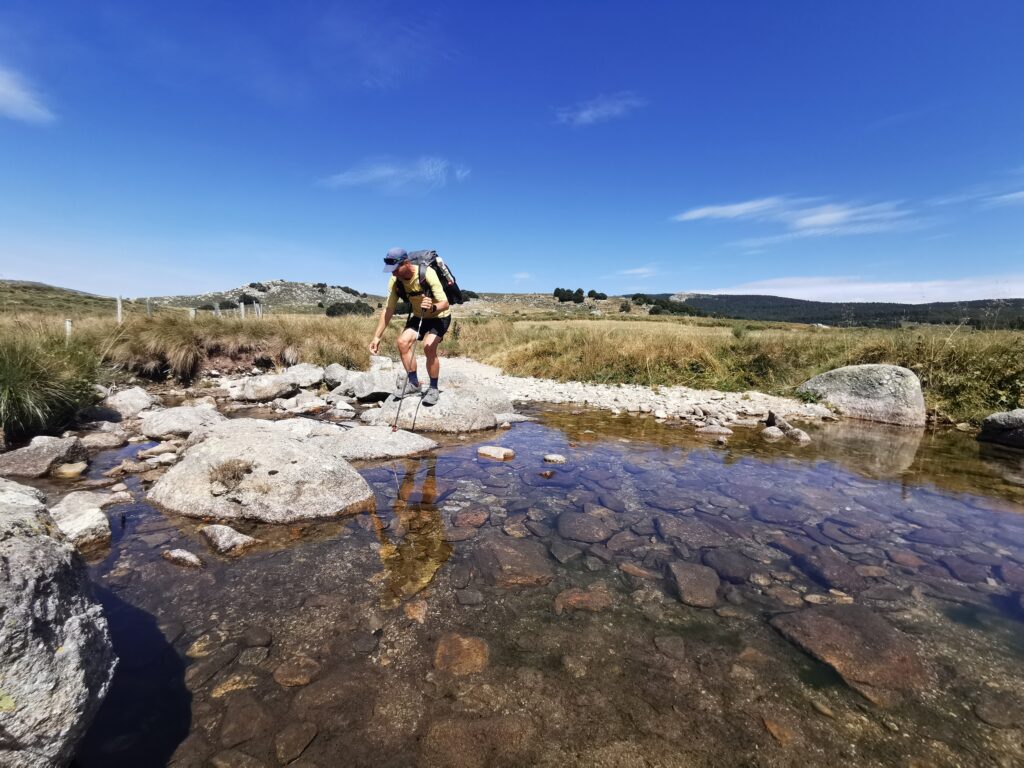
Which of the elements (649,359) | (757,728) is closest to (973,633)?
A: (757,728)

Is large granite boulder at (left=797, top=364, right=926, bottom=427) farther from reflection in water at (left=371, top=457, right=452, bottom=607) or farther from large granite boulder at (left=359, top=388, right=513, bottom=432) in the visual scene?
reflection in water at (left=371, top=457, right=452, bottom=607)

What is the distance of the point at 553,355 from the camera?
1675cm

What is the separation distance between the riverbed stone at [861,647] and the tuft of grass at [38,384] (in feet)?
29.2

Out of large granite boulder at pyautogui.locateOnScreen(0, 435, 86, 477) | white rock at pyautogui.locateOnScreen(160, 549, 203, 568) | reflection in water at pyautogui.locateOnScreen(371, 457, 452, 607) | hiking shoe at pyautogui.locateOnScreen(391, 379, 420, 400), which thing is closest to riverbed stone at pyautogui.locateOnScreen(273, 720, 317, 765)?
reflection in water at pyautogui.locateOnScreen(371, 457, 452, 607)

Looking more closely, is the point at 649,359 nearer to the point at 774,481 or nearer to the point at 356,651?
the point at 774,481

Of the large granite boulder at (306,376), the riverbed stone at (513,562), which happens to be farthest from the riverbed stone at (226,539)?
the large granite boulder at (306,376)

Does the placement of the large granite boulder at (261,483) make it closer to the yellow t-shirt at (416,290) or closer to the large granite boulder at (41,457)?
the large granite boulder at (41,457)

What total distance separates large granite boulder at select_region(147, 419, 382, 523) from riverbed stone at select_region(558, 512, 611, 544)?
6.24ft

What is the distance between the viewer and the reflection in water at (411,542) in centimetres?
321

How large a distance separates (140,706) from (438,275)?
18.7ft

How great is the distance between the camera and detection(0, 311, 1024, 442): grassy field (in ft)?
23.2

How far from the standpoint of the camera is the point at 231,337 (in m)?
13.9

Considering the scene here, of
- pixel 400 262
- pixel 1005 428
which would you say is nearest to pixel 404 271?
pixel 400 262

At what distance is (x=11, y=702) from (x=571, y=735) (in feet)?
6.65
